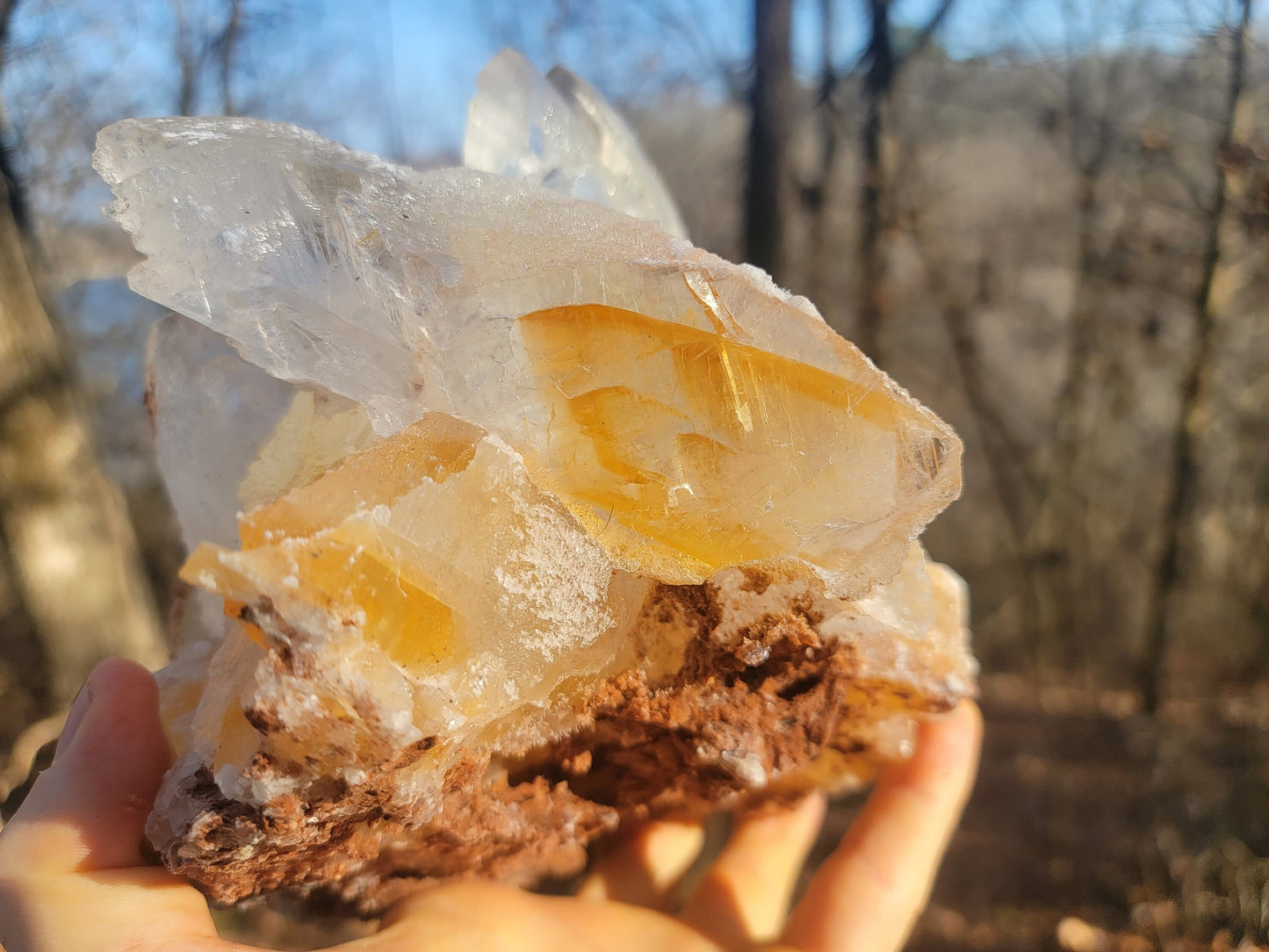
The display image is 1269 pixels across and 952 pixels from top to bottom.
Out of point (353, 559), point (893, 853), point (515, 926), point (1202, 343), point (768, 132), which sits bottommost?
point (893, 853)

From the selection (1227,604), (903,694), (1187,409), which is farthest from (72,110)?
(1227,604)

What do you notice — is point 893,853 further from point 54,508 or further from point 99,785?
point 54,508

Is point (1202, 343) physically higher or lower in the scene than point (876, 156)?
lower

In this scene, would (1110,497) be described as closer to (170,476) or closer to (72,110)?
(170,476)

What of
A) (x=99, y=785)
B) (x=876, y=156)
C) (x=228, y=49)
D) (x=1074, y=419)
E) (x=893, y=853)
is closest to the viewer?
(x=99, y=785)

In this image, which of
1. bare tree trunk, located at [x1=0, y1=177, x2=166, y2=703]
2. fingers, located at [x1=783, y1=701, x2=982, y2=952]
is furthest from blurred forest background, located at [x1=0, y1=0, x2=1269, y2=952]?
fingers, located at [x1=783, y1=701, x2=982, y2=952]

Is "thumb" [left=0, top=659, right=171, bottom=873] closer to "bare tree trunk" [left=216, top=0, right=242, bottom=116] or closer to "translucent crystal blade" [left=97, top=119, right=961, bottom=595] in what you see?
"translucent crystal blade" [left=97, top=119, right=961, bottom=595]

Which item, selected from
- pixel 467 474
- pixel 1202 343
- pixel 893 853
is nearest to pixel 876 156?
pixel 1202 343
